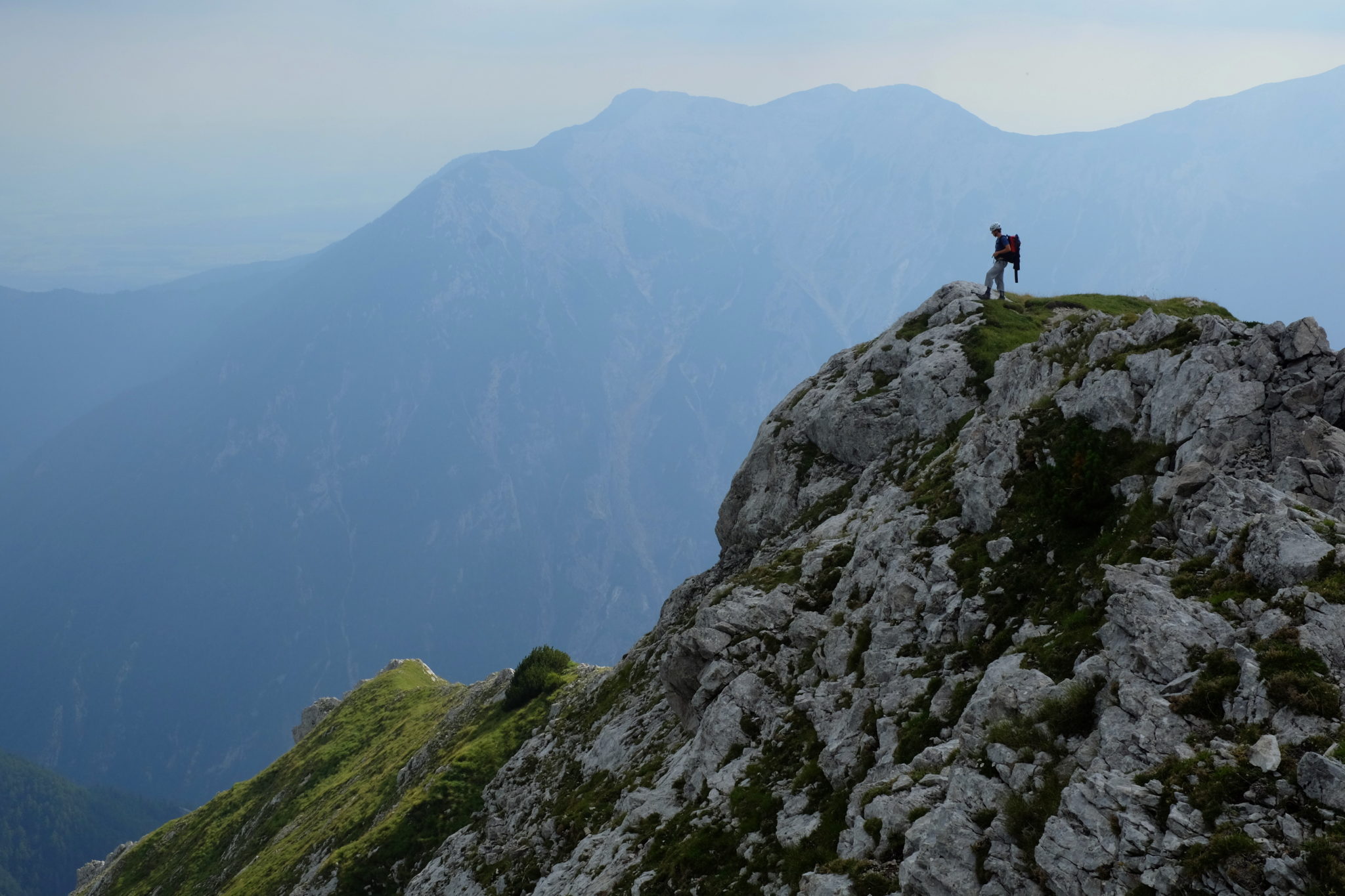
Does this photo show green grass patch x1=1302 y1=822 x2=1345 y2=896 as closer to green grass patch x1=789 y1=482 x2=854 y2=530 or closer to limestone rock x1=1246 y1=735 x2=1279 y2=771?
limestone rock x1=1246 y1=735 x2=1279 y2=771

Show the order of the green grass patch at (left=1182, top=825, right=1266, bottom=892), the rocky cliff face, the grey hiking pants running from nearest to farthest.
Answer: the green grass patch at (left=1182, top=825, right=1266, bottom=892) → the rocky cliff face → the grey hiking pants

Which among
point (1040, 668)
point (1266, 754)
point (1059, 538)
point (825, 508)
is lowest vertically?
point (1266, 754)

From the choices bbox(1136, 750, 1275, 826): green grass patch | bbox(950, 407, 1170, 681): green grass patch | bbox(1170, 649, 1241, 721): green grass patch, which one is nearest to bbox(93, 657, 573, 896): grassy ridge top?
bbox(950, 407, 1170, 681): green grass patch

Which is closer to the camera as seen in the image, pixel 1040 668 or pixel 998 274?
pixel 1040 668

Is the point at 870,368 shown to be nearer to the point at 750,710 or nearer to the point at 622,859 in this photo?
the point at 750,710

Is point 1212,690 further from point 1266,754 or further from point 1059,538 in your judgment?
point 1059,538

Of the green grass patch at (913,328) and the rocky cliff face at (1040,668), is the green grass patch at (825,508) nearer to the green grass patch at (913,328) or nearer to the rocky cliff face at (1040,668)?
the rocky cliff face at (1040,668)

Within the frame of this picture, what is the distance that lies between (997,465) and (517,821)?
31.3 metres

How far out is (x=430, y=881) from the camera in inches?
1626

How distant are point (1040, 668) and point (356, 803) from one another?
63890mm

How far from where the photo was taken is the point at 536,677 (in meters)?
62.9

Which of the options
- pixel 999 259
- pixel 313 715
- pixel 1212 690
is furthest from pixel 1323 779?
pixel 313 715

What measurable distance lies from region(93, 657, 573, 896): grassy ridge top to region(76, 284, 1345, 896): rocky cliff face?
14.6 metres

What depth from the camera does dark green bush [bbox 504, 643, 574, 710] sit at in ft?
204
